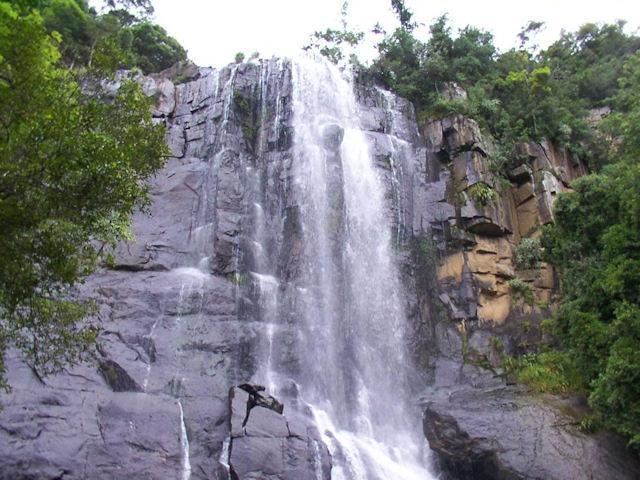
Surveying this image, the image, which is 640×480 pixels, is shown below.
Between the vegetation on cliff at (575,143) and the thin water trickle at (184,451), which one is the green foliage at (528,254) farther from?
the thin water trickle at (184,451)

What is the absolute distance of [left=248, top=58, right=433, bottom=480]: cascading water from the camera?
13.5m

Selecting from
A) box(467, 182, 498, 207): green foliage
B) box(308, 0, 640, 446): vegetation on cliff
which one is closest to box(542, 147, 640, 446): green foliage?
box(308, 0, 640, 446): vegetation on cliff

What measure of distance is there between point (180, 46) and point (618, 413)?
890 inches

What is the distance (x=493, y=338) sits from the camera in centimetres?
1598

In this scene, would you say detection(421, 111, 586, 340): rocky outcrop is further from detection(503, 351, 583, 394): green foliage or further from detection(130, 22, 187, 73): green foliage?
detection(130, 22, 187, 73): green foliage

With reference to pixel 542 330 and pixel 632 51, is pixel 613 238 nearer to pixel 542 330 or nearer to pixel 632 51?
pixel 542 330

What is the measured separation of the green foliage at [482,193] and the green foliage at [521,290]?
104 inches

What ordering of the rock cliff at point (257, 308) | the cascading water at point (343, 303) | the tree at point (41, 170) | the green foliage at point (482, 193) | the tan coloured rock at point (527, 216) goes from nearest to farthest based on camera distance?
the tree at point (41, 170)
the rock cliff at point (257, 308)
the cascading water at point (343, 303)
the green foliage at point (482, 193)
the tan coloured rock at point (527, 216)

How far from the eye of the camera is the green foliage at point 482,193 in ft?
59.6

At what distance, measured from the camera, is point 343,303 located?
643 inches

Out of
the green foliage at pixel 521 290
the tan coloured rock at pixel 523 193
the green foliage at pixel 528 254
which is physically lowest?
the green foliage at pixel 521 290

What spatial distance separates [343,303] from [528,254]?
5.81 m

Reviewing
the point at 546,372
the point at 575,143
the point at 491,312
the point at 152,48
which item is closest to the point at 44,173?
the point at 546,372

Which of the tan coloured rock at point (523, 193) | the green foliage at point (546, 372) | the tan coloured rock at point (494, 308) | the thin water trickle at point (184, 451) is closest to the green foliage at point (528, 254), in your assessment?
the tan coloured rock at point (494, 308)
